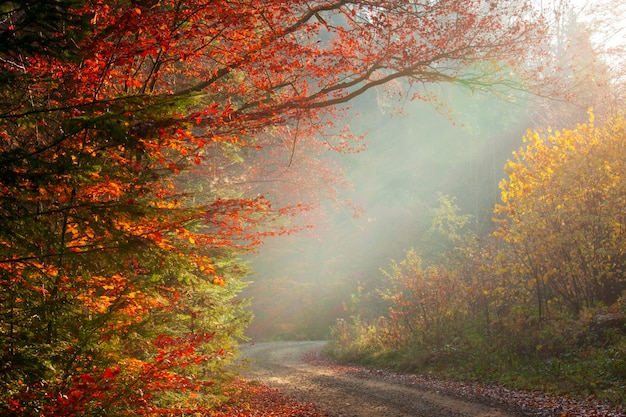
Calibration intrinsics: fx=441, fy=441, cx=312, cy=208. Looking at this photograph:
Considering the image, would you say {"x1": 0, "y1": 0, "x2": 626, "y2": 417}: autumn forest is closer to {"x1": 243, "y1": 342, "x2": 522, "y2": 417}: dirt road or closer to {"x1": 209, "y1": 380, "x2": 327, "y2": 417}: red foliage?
{"x1": 209, "y1": 380, "x2": 327, "y2": 417}: red foliage

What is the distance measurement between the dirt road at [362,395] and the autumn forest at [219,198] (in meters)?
1.74

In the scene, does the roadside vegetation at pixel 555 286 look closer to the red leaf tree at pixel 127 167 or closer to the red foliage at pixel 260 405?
the red leaf tree at pixel 127 167

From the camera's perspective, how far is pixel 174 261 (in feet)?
14.2

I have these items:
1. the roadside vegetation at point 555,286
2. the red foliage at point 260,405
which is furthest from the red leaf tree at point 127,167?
the roadside vegetation at point 555,286

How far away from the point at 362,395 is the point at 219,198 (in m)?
5.28

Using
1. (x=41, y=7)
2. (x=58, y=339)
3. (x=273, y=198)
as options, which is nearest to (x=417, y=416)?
(x=58, y=339)

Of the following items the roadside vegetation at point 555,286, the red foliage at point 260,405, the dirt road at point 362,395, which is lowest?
the dirt road at point 362,395

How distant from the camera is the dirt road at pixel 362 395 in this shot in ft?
25.3

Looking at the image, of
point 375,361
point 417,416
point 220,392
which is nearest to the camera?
point 417,416

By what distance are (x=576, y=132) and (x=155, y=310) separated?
10462mm

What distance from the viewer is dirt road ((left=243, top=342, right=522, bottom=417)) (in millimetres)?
7703

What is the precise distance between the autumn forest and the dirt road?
1.74m

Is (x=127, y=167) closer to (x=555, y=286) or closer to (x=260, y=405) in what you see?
(x=260, y=405)

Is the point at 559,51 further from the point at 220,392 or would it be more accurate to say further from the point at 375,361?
the point at 220,392
